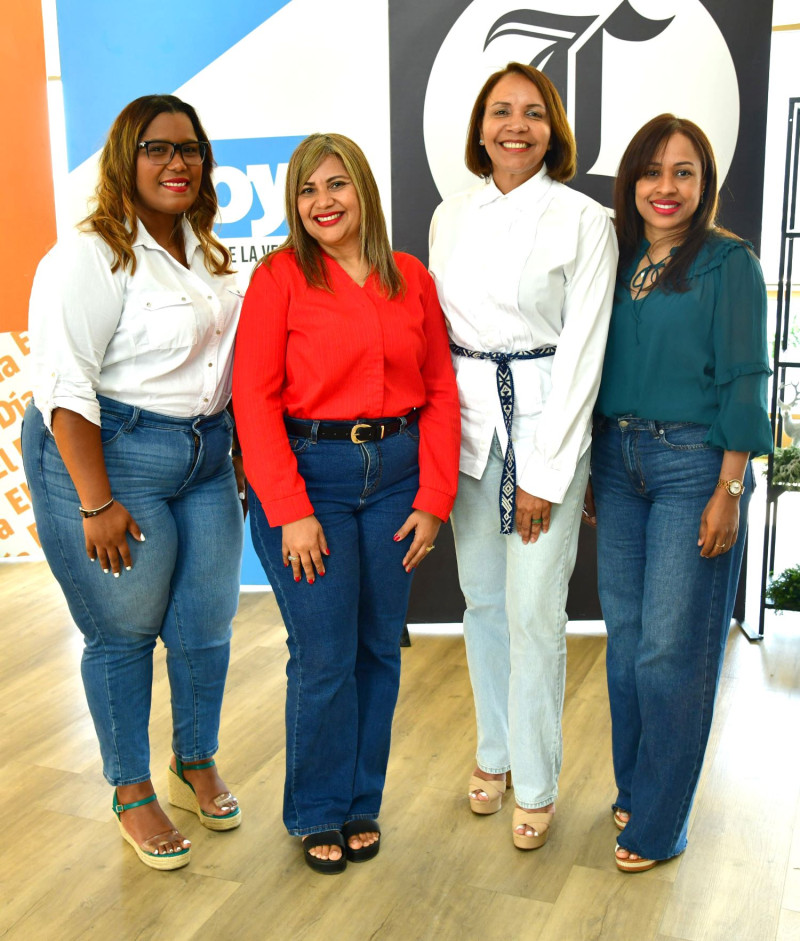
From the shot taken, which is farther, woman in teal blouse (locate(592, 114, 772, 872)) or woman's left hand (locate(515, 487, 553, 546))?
woman's left hand (locate(515, 487, 553, 546))

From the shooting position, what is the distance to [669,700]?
211 cm

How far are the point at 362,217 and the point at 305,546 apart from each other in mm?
699

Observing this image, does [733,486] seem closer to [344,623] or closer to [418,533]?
[418,533]

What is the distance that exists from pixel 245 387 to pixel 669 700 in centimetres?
113

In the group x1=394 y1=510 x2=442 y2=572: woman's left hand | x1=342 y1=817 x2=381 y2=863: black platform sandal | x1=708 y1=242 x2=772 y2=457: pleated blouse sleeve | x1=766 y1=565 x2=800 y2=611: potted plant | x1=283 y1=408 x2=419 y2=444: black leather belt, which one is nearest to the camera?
x1=708 y1=242 x2=772 y2=457: pleated blouse sleeve

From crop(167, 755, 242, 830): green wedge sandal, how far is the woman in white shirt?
14 cm

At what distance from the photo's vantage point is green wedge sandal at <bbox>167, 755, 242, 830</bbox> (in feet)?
7.90

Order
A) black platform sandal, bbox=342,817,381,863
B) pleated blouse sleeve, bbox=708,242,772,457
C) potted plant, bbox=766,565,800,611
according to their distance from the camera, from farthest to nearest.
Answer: potted plant, bbox=766,565,800,611 → black platform sandal, bbox=342,817,381,863 → pleated blouse sleeve, bbox=708,242,772,457

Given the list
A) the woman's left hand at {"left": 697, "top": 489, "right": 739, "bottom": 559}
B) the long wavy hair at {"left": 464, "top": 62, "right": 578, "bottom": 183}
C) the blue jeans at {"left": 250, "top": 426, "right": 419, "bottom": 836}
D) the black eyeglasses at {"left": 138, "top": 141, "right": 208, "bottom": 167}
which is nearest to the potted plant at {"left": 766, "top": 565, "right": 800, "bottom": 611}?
the woman's left hand at {"left": 697, "top": 489, "right": 739, "bottom": 559}

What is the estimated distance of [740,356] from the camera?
1938mm

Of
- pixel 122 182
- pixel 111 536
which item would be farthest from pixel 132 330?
pixel 111 536

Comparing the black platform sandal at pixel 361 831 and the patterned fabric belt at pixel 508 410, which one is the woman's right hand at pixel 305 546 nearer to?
the patterned fabric belt at pixel 508 410

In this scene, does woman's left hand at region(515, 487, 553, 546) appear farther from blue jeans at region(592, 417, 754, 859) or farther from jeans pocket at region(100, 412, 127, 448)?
jeans pocket at region(100, 412, 127, 448)

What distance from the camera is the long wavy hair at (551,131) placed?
214cm
